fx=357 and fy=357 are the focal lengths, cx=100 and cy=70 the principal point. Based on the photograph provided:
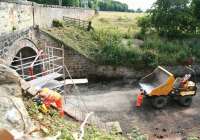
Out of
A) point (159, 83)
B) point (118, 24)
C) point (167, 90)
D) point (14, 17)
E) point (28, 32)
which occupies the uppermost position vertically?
point (14, 17)

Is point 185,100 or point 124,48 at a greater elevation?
point 124,48

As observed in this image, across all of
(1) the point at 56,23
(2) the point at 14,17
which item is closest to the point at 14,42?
(2) the point at 14,17

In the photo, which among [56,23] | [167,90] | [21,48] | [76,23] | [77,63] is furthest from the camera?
[76,23]

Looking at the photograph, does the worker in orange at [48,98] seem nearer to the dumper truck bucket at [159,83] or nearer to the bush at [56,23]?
the dumper truck bucket at [159,83]

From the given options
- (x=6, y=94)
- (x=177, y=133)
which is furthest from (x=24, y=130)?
(x=177, y=133)

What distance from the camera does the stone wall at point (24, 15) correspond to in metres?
12.9

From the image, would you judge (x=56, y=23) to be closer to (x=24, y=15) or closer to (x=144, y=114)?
(x=24, y=15)

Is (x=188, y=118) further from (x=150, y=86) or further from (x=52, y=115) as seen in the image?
(x=52, y=115)

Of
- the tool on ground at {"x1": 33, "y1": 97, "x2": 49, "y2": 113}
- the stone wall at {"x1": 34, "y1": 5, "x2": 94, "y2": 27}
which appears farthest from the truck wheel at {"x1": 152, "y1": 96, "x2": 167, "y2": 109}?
the tool on ground at {"x1": 33, "y1": 97, "x2": 49, "y2": 113}

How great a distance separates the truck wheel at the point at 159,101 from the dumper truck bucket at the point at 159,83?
22cm

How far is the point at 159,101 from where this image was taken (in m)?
16.2

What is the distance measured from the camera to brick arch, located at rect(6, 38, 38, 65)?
543 inches

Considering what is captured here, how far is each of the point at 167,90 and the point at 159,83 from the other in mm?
678

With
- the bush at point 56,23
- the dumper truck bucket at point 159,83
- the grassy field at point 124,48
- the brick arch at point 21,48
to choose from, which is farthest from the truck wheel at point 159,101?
the bush at point 56,23
